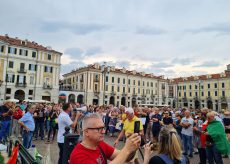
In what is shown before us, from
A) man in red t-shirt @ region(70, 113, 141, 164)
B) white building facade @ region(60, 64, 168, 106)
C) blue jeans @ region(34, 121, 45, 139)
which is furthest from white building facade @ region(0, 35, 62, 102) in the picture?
man in red t-shirt @ region(70, 113, 141, 164)

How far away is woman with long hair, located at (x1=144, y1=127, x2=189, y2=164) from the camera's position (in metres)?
2.31

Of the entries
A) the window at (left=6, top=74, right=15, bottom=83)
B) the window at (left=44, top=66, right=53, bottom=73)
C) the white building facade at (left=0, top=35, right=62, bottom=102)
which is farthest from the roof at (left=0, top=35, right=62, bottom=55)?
the window at (left=6, top=74, right=15, bottom=83)

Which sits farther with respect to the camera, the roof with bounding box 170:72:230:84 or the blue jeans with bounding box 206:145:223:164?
the roof with bounding box 170:72:230:84

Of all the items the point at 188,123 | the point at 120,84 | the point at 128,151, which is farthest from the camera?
the point at 120,84

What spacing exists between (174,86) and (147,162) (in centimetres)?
8554

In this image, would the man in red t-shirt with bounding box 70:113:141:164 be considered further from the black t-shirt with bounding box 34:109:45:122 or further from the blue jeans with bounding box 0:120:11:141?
the black t-shirt with bounding box 34:109:45:122

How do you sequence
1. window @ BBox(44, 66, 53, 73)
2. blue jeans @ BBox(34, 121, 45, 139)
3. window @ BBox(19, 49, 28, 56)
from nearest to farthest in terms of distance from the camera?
blue jeans @ BBox(34, 121, 45, 139), window @ BBox(19, 49, 28, 56), window @ BBox(44, 66, 53, 73)

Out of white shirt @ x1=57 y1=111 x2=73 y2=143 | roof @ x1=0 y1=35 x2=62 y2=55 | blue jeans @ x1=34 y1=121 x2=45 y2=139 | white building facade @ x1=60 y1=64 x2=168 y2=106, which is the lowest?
blue jeans @ x1=34 y1=121 x2=45 y2=139

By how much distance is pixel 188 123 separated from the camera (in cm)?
772

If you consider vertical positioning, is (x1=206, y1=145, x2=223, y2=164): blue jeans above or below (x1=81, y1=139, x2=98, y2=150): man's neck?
below

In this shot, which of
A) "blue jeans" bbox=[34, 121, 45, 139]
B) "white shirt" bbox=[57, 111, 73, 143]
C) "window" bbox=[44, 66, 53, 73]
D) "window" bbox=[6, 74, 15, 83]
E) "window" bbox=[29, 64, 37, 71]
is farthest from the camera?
"window" bbox=[44, 66, 53, 73]

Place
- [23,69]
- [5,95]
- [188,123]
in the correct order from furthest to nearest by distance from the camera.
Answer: [23,69]
[5,95]
[188,123]

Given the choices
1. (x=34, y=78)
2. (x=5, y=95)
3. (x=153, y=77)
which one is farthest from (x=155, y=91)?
(x=5, y=95)

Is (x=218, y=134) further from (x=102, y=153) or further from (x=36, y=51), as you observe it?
(x=36, y=51)
